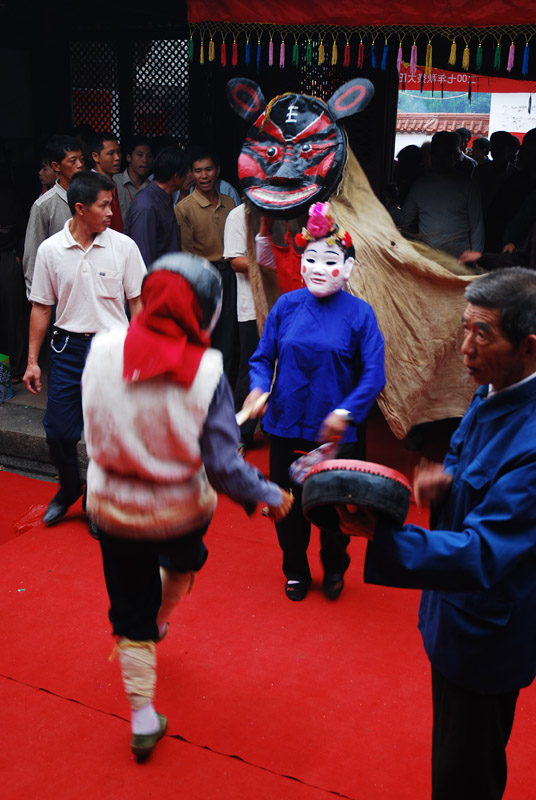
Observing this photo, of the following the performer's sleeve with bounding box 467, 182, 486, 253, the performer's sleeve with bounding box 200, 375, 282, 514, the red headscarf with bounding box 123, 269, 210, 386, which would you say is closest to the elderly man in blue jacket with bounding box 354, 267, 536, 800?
the performer's sleeve with bounding box 200, 375, 282, 514

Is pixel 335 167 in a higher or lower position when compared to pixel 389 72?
lower

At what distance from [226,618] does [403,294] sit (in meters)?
2.13

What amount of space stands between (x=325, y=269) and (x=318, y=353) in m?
0.37

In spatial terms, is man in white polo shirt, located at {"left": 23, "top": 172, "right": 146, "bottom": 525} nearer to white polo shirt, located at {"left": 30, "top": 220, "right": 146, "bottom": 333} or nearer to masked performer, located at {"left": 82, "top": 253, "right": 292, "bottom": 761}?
white polo shirt, located at {"left": 30, "top": 220, "right": 146, "bottom": 333}

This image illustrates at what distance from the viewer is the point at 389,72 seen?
696cm

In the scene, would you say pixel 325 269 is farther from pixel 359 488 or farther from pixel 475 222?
pixel 475 222

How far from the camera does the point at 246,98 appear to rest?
4.54 m

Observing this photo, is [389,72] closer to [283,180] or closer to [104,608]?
[283,180]

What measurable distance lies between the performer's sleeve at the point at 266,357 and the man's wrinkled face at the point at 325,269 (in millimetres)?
222

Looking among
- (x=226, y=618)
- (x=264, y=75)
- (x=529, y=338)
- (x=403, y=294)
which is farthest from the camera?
(x=264, y=75)

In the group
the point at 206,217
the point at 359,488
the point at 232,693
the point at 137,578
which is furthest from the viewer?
the point at 206,217

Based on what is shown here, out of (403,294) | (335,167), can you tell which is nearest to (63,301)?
(335,167)

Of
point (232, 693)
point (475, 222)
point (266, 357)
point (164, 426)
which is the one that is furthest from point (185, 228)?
point (164, 426)

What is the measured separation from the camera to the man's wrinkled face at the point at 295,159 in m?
4.33
